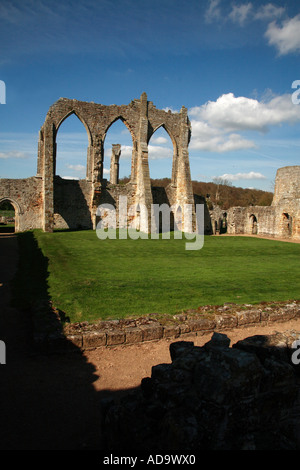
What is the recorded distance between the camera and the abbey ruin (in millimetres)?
18500

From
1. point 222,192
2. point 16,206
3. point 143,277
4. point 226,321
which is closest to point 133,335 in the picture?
point 226,321

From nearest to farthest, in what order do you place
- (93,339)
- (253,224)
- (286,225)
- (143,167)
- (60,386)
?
(60,386) < (93,339) < (143,167) < (286,225) < (253,224)

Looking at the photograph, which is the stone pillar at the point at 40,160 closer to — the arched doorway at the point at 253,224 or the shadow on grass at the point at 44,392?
the shadow on grass at the point at 44,392

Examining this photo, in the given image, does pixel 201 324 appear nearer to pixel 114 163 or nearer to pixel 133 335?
pixel 133 335

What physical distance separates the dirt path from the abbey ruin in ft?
46.4

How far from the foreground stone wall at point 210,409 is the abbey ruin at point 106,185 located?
16.1 metres

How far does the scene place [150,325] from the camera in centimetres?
501

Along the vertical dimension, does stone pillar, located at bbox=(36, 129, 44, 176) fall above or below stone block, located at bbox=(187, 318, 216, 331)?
above

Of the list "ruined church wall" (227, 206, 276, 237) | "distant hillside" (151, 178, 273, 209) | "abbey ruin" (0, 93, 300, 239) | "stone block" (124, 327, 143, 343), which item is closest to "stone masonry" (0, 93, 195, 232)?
"abbey ruin" (0, 93, 300, 239)

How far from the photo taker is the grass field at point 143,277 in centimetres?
624

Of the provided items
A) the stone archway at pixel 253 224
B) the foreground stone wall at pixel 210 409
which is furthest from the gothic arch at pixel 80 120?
the foreground stone wall at pixel 210 409

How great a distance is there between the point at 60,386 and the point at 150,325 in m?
1.75

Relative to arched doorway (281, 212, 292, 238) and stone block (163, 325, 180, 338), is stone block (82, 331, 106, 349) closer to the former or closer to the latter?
stone block (163, 325, 180, 338)

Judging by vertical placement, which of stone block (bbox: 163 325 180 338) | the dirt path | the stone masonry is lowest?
the dirt path
